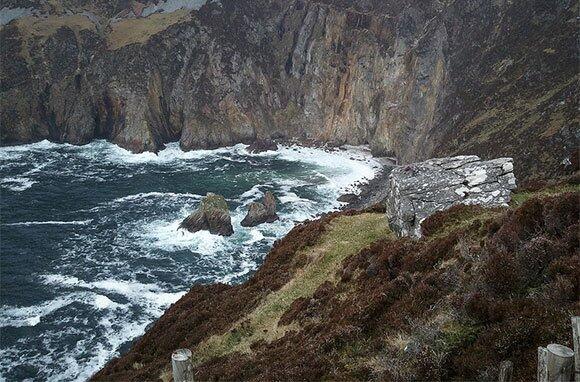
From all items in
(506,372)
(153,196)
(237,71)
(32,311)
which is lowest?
(32,311)

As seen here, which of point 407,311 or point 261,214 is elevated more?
point 407,311

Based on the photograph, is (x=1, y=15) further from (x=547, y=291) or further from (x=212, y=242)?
(x=547, y=291)

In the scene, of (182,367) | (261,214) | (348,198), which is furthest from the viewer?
(348,198)

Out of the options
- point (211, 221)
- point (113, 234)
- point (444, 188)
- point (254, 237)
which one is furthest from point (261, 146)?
point (444, 188)

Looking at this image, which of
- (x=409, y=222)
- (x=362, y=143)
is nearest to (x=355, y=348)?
(x=409, y=222)

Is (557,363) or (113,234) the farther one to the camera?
(113,234)

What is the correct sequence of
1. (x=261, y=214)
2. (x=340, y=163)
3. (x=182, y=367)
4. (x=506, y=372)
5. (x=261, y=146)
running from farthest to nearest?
(x=261, y=146) < (x=340, y=163) < (x=261, y=214) < (x=182, y=367) < (x=506, y=372)

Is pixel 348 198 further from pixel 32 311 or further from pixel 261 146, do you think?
pixel 32 311

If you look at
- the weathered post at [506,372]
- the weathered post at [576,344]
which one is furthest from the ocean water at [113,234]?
the weathered post at [576,344]
